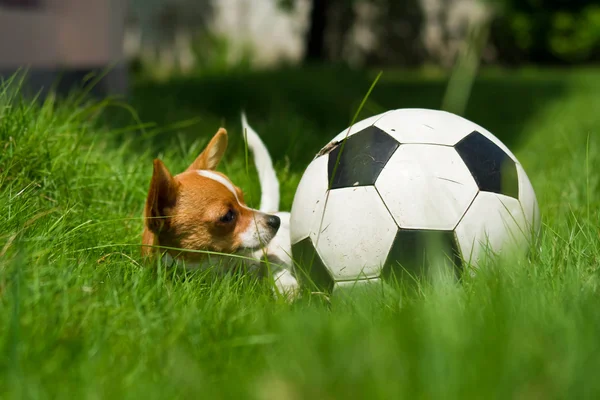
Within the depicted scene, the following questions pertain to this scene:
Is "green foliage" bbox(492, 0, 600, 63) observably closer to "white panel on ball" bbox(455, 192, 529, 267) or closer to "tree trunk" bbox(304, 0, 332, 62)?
"tree trunk" bbox(304, 0, 332, 62)

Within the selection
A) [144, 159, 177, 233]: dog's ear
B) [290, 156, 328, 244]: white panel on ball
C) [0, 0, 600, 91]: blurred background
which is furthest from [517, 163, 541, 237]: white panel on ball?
[0, 0, 600, 91]: blurred background

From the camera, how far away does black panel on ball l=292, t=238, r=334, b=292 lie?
279cm

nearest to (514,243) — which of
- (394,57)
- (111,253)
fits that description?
(111,253)

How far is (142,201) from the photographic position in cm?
373

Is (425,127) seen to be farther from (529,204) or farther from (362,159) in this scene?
(529,204)

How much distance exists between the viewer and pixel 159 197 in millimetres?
3105

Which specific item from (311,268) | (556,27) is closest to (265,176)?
(311,268)

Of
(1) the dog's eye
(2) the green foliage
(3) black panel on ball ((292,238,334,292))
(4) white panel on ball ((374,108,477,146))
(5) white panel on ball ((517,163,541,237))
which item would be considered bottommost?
(3) black panel on ball ((292,238,334,292))

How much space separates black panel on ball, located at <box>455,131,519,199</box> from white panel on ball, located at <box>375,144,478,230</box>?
0.14 feet

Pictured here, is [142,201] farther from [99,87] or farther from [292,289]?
[99,87]

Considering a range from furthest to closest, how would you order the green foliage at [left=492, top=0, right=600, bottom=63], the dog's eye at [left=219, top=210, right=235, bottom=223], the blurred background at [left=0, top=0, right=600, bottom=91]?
the green foliage at [left=492, top=0, right=600, bottom=63] → the blurred background at [left=0, top=0, right=600, bottom=91] → the dog's eye at [left=219, top=210, right=235, bottom=223]

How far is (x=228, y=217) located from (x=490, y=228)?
1246 mm

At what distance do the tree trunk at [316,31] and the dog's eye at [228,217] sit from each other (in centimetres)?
1054

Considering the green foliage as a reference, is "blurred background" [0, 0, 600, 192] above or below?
below
